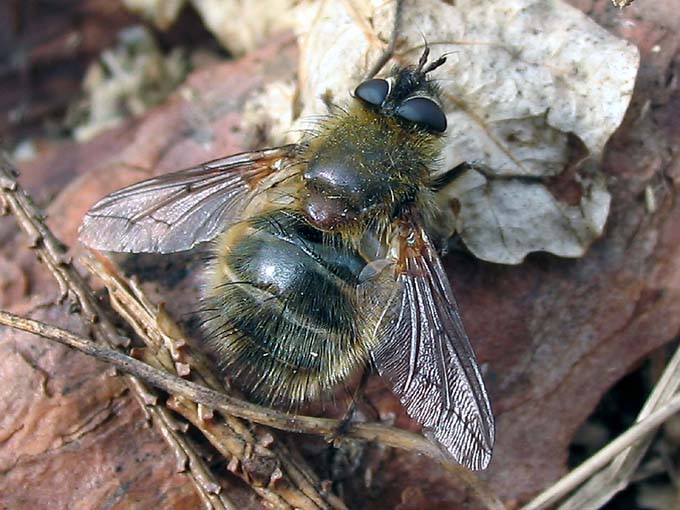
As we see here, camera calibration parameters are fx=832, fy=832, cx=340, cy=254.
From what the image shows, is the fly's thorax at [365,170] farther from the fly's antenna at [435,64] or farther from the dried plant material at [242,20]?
the dried plant material at [242,20]

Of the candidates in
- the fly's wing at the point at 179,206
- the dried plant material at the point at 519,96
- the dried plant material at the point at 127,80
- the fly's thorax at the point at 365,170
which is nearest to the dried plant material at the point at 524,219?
the dried plant material at the point at 519,96

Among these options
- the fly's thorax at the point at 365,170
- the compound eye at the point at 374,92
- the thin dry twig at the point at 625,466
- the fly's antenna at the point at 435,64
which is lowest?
the thin dry twig at the point at 625,466

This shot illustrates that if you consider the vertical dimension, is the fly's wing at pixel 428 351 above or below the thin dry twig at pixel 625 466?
above

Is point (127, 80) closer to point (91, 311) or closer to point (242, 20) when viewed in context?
point (242, 20)

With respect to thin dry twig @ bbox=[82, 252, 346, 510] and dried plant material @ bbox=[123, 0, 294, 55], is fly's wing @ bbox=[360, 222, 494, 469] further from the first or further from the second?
dried plant material @ bbox=[123, 0, 294, 55]

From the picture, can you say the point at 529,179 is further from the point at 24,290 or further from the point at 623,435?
the point at 24,290

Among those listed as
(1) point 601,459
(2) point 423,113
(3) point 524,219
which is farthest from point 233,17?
(1) point 601,459
